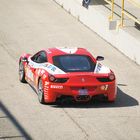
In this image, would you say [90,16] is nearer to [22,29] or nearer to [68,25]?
[68,25]

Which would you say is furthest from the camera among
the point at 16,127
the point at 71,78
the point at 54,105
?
the point at 54,105

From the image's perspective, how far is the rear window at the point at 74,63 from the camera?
16341 millimetres

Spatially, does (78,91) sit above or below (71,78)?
below

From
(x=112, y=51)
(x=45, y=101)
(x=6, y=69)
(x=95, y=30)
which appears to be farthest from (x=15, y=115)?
(x=95, y=30)

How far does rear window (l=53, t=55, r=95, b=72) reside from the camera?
16.3 meters

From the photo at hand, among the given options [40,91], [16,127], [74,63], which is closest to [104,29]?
[74,63]

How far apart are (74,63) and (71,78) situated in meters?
0.90

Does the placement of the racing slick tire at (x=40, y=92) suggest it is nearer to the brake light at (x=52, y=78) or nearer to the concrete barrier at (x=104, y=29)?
the brake light at (x=52, y=78)

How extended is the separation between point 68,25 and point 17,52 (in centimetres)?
445

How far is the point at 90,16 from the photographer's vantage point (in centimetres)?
2578

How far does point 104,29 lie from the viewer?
80.7 ft

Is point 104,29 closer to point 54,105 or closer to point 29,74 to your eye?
point 29,74

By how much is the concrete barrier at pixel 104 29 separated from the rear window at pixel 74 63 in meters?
5.14

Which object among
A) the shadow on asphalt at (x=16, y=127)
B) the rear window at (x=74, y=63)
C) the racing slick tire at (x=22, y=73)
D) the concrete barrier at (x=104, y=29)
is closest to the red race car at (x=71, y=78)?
the rear window at (x=74, y=63)
